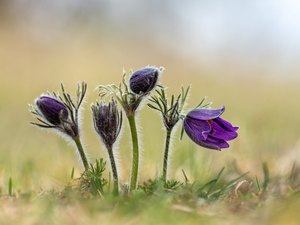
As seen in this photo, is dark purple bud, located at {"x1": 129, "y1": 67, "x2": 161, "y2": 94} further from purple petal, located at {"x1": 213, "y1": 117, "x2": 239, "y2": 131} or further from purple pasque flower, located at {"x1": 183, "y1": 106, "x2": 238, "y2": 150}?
purple petal, located at {"x1": 213, "y1": 117, "x2": 239, "y2": 131}

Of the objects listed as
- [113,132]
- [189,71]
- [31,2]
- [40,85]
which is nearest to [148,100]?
[113,132]

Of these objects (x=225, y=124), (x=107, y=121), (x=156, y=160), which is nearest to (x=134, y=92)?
(x=107, y=121)

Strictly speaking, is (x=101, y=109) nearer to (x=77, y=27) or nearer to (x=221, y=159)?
(x=221, y=159)

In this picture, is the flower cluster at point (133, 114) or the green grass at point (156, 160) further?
the flower cluster at point (133, 114)

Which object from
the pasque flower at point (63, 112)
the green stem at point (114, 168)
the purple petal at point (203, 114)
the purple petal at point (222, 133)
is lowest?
the green stem at point (114, 168)

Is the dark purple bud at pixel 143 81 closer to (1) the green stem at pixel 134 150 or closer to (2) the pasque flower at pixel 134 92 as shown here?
(2) the pasque flower at pixel 134 92

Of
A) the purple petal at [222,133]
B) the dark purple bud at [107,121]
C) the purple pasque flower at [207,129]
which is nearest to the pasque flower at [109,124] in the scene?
the dark purple bud at [107,121]

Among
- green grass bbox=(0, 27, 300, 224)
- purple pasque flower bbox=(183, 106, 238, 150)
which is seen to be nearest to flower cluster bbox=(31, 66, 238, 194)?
purple pasque flower bbox=(183, 106, 238, 150)
